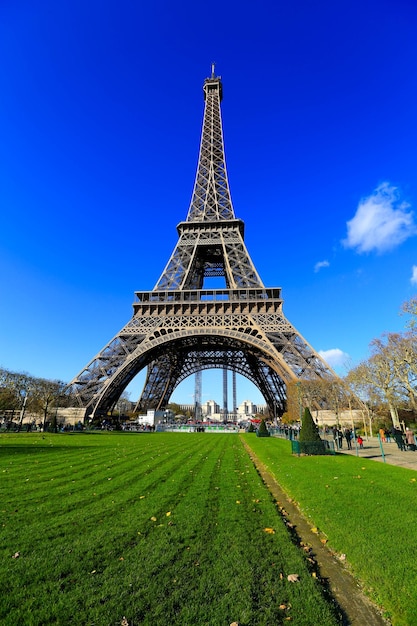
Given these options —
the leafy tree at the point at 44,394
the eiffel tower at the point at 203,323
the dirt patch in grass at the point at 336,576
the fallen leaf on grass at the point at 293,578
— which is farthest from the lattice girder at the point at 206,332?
the fallen leaf on grass at the point at 293,578

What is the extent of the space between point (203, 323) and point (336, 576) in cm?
3813

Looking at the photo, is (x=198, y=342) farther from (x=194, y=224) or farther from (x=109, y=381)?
(x=194, y=224)

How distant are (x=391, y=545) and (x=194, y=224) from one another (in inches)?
2026

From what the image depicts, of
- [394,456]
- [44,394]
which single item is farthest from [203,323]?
[394,456]

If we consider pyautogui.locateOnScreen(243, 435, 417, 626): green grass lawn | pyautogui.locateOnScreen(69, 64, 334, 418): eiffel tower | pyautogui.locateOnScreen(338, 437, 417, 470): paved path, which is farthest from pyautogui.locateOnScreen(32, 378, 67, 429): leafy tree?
pyautogui.locateOnScreen(243, 435, 417, 626): green grass lawn

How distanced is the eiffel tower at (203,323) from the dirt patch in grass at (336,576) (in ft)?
96.0

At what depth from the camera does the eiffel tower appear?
129ft

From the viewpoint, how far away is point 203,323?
140 ft

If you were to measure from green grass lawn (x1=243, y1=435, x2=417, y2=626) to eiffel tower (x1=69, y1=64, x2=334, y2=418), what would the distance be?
79.9 feet

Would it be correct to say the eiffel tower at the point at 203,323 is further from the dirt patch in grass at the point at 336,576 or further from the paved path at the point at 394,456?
Result: the dirt patch in grass at the point at 336,576

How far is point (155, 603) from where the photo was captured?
371cm

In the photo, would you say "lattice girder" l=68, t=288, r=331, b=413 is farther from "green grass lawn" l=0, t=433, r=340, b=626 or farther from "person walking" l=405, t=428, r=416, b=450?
"green grass lawn" l=0, t=433, r=340, b=626

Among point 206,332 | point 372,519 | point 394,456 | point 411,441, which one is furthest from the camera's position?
point 206,332

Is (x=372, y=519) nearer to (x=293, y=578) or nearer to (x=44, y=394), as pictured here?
(x=293, y=578)
